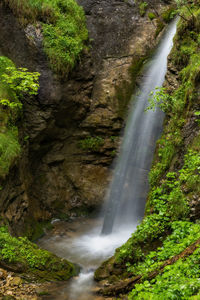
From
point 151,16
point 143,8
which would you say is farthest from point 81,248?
point 143,8

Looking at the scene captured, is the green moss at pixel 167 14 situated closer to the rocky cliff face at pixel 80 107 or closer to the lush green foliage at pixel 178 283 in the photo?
the rocky cliff face at pixel 80 107

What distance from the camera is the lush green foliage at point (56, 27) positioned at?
733 centimetres

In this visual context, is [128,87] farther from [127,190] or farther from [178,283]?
[178,283]

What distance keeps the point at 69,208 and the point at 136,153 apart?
2766mm

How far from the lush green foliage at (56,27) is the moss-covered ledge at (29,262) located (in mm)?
4772

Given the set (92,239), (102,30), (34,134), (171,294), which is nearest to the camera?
(171,294)

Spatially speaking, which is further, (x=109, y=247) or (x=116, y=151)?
(x=116, y=151)

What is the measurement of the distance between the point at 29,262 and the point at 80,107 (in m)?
5.05

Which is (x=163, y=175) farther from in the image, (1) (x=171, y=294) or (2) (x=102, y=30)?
(2) (x=102, y=30)

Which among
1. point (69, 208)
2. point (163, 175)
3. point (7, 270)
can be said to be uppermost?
point (69, 208)

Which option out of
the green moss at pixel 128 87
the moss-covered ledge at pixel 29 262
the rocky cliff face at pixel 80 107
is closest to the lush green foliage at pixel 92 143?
the rocky cliff face at pixel 80 107

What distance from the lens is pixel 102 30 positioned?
923cm

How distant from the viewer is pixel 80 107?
8.35 metres

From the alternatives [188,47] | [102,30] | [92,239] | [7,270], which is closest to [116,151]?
[92,239]
